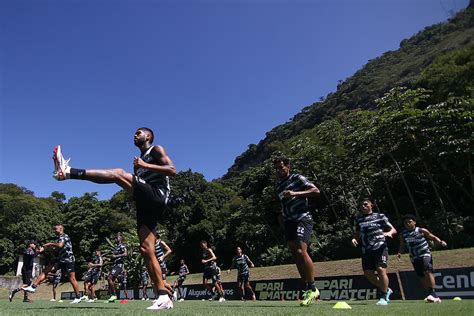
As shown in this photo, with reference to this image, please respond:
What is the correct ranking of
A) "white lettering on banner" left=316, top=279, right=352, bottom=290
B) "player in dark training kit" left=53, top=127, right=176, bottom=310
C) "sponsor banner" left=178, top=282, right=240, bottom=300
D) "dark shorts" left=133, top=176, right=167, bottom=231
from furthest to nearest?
"sponsor banner" left=178, top=282, right=240, bottom=300 < "white lettering on banner" left=316, top=279, right=352, bottom=290 < "dark shorts" left=133, top=176, right=167, bottom=231 < "player in dark training kit" left=53, top=127, right=176, bottom=310

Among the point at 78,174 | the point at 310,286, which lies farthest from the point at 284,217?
the point at 78,174

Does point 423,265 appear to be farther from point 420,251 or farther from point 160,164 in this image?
point 160,164

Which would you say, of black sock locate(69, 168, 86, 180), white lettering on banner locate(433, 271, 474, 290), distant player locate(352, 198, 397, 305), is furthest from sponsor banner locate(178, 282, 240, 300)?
black sock locate(69, 168, 86, 180)

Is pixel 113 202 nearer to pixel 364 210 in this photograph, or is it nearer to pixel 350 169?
pixel 350 169

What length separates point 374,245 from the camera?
298 inches

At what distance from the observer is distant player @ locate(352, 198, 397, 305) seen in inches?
289

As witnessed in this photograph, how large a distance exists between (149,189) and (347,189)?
30758mm

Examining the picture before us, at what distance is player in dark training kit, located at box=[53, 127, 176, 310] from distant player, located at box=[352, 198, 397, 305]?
159 inches

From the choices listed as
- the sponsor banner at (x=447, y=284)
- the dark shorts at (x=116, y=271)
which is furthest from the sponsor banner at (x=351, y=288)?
the dark shorts at (x=116, y=271)

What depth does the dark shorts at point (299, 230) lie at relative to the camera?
5.95 metres

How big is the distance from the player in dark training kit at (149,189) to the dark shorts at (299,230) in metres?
1.91

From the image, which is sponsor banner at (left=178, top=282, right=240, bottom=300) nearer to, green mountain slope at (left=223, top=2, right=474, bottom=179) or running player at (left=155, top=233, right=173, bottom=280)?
running player at (left=155, top=233, right=173, bottom=280)

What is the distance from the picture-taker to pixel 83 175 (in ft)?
14.4

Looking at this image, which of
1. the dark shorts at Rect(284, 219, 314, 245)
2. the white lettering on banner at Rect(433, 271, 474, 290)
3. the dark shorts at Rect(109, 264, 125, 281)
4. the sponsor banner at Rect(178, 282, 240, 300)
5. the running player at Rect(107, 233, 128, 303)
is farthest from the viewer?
the sponsor banner at Rect(178, 282, 240, 300)
